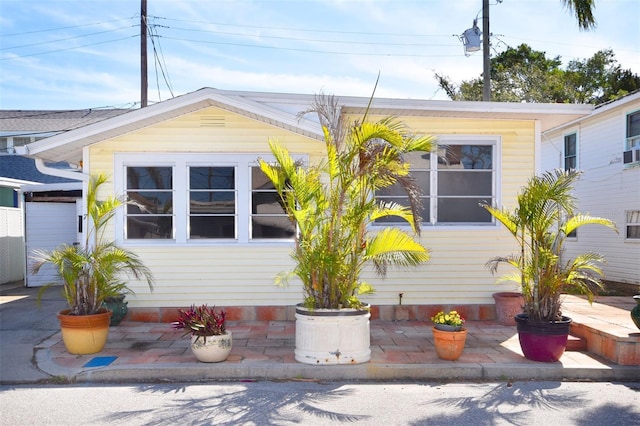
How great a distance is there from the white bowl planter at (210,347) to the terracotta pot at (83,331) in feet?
4.32

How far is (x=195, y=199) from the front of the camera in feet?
27.0

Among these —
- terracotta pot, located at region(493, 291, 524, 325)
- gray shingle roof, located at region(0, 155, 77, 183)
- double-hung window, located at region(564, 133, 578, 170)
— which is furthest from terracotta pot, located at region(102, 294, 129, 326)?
gray shingle roof, located at region(0, 155, 77, 183)

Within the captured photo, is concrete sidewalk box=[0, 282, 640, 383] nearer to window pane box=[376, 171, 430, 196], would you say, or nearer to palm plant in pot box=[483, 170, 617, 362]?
palm plant in pot box=[483, 170, 617, 362]

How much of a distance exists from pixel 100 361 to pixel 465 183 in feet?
19.4

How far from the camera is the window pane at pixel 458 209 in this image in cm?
864

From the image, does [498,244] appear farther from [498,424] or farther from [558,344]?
[498,424]

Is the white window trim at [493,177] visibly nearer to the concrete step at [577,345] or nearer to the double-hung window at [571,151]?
the concrete step at [577,345]

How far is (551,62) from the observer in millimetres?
27719

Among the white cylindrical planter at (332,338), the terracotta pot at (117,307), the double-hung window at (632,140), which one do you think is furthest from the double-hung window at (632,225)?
the terracotta pot at (117,307)

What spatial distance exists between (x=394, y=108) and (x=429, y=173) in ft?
4.20

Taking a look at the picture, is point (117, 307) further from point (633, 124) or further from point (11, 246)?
point (633, 124)

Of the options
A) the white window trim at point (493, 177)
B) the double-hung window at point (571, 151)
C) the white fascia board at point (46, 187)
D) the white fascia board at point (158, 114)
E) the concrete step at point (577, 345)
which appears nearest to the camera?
the concrete step at point (577, 345)

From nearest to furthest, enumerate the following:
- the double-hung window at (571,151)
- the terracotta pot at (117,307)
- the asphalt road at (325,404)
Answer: the asphalt road at (325,404)
the terracotta pot at (117,307)
the double-hung window at (571,151)

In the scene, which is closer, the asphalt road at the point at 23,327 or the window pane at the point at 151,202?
the asphalt road at the point at 23,327
